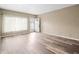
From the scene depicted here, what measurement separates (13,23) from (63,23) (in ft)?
6.91

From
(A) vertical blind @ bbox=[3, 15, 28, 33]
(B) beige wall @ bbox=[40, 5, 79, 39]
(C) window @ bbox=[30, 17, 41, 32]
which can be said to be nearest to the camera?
(A) vertical blind @ bbox=[3, 15, 28, 33]

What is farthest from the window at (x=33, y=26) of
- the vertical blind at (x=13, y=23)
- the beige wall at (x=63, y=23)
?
the vertical blind at (x=13, y=23)

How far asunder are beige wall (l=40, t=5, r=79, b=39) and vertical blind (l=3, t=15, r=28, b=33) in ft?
2.95

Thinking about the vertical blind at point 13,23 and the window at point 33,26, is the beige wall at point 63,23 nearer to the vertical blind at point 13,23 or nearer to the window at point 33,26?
the window at point 33,26

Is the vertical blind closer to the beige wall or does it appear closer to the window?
the window

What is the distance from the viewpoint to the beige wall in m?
3.28

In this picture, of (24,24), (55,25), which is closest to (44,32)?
(55,25)

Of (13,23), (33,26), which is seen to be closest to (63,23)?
(33,26)

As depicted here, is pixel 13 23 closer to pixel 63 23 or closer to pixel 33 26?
pixel 33 26

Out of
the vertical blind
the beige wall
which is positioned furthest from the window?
the vertical blind

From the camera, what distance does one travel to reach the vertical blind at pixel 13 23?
7.35ft

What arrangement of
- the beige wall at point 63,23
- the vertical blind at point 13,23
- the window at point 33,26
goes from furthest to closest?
the beige wall at point 63,23, the window at point 33,26, the vertical blind at point 13,23

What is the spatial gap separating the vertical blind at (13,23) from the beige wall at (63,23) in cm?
90

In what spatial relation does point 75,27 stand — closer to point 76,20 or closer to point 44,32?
point 76,20
